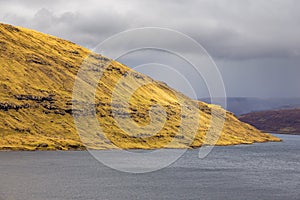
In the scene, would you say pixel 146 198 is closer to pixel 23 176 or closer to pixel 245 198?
pixel 245 198

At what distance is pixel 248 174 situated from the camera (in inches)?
6304

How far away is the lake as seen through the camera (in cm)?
10850

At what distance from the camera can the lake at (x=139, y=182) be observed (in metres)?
108

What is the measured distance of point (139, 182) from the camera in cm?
13062

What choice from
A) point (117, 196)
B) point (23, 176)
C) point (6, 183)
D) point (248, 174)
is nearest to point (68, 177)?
point (23, 176)

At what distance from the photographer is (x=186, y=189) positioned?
395ft

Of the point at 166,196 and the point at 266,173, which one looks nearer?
the point at 166,196

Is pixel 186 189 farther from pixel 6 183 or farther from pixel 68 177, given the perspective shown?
pixel 6 183

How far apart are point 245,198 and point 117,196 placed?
3162 cm

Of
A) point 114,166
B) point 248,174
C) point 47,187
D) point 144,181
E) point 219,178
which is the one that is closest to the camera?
point 47,187

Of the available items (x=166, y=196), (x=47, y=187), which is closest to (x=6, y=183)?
(x=47, y=187)

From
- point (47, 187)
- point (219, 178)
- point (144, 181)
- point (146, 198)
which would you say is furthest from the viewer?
point (219, 178)

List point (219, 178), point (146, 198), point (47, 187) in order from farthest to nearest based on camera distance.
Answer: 1. point (219, 178)
2. point (47, 187)
3. point (146, 198)

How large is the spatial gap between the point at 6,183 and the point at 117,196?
33184mm
